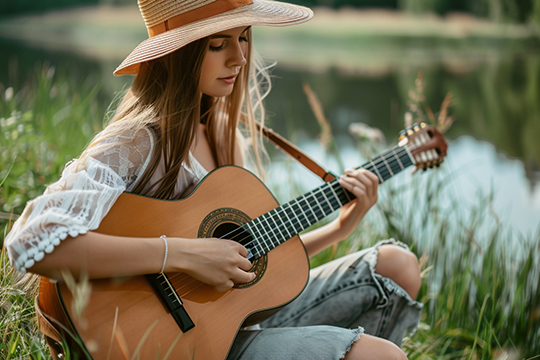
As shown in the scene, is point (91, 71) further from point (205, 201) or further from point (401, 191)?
point (205, 201)

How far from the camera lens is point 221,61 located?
4.78 feet

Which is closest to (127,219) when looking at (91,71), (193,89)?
(193,89)

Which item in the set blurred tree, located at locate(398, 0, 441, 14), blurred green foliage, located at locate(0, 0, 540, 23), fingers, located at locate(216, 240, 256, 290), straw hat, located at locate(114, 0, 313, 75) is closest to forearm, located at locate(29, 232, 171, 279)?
fingers, located at locate(216, 240, 256, 290)

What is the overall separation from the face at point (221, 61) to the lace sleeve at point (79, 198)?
259mm

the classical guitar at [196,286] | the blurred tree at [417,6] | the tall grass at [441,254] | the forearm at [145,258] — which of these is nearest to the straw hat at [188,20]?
the classical guitar at [196,286]

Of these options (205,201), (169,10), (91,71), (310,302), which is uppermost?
(91,71)

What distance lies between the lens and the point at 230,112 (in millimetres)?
1738

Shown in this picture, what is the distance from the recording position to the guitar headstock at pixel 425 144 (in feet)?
5.94

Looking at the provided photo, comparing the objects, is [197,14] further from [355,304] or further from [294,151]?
[355,304]

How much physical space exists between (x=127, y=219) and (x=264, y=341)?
0.52 metres

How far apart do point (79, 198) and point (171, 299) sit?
1.18 feet

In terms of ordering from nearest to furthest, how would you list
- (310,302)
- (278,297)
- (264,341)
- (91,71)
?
1. (264,341)
2. (278,297)
3. (310,302)
4. (91,71)

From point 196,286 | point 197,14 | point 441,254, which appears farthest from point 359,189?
point 441,254

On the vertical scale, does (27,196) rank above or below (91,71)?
below
